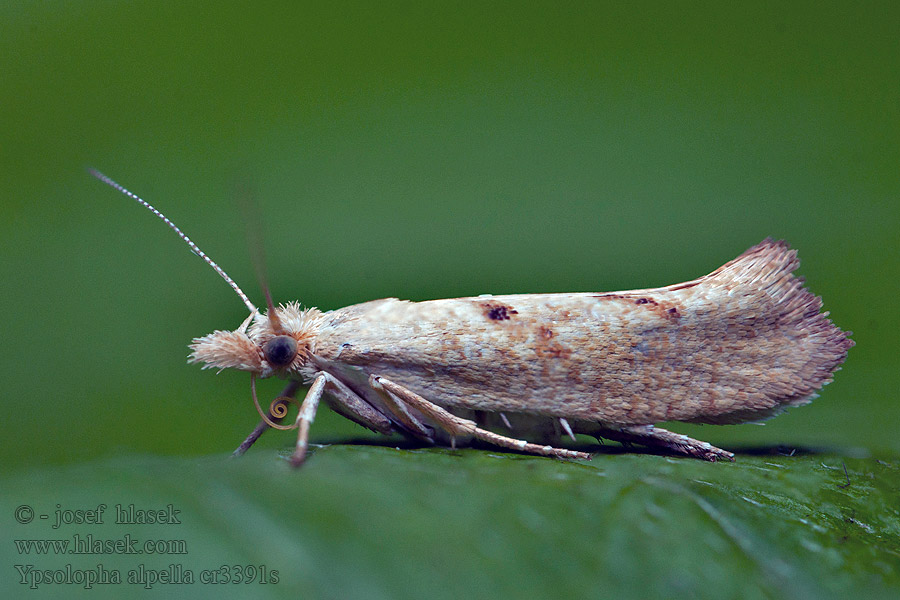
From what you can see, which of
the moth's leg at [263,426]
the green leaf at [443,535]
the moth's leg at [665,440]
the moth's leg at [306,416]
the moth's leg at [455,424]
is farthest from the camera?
the moth's leg at [263,426]

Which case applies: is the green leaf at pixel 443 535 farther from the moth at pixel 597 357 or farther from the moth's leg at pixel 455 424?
the moth at pixel 597 357

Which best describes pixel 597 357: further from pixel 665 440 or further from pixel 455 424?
pixel 455 424

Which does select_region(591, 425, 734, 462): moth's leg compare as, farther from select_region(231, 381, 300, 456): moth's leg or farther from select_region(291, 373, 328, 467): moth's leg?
select_region(231, 381, 300, 456): moth's leg

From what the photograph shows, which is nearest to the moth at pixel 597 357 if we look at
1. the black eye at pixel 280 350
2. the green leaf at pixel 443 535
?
the black eye at pixel 280 350

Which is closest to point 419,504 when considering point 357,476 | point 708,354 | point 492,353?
point 357,476

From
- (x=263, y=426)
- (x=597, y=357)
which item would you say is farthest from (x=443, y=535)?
(x=263, y=426)

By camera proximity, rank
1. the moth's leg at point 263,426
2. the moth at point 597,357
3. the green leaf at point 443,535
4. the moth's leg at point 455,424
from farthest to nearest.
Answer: the moth's leg at point 263,426 → the moth at point 597,357 → the moth's leg at point 455,424 → the green leaf at point 443,535

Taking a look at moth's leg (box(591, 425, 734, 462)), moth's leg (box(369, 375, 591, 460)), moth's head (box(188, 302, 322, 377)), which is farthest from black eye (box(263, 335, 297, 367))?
moth's leg (box(591, 425, 734, 462))
